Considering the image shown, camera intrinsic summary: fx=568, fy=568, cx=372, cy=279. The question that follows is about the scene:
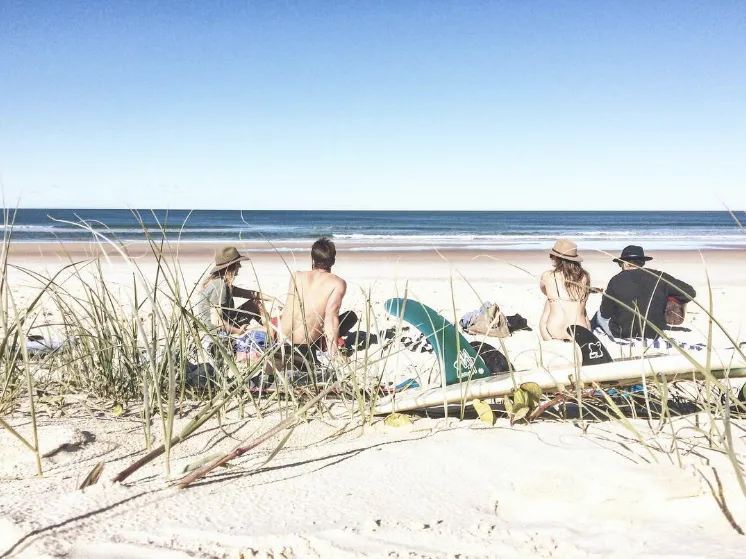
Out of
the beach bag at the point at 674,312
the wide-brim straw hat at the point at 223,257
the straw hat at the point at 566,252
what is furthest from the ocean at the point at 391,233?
the beach bag at the point at 674,312

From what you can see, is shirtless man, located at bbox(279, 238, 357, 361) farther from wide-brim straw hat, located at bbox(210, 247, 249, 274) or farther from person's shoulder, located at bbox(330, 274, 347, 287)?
wide-brim straw hat, located at bbox(210, 247, 249, 274)

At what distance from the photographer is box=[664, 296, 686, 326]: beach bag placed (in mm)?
5125

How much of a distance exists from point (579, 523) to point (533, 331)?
13.8 ft

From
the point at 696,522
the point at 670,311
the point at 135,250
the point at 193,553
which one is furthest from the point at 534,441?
the point at 135,250

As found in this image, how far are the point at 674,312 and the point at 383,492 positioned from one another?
15.2ft

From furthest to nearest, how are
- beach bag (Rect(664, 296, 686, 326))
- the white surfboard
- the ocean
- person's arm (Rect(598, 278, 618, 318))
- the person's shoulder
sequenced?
beach bag (Rect(664, 296, 686, 326))
person's arm (Rect(598, 278, 618, 318))
the ocean
the person's shoulder
the white surfboard

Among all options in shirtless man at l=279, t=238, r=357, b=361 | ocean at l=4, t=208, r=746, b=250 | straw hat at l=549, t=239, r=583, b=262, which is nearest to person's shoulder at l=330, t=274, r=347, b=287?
shirtless man at l=279, t=238, r=357, b=361

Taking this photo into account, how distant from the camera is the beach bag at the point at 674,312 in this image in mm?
5125

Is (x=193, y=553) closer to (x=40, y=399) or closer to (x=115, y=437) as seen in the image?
(x=115, y=437)

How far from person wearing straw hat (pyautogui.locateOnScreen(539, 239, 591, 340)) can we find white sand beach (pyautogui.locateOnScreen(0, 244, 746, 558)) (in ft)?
8.94

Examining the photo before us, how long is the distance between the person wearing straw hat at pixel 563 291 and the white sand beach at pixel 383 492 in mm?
2726

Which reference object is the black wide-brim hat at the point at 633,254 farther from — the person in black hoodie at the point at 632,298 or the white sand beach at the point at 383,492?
the white sand beach at the point at 383,492

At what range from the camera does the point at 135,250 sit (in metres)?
16.2

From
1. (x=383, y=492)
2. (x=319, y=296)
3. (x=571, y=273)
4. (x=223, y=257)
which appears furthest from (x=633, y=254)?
(x=383, y=492)
